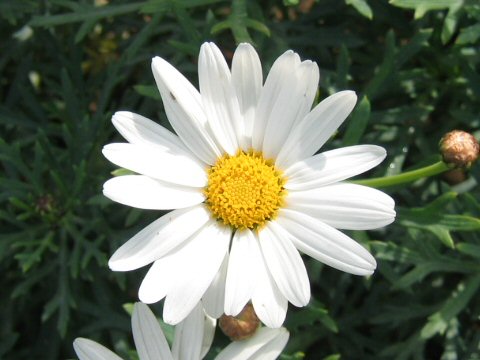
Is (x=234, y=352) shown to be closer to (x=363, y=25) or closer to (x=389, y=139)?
(x=389, y=139)

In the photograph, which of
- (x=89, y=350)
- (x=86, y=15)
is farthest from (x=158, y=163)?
(x=86, y=15)

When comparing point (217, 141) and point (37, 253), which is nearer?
point (217, 141)

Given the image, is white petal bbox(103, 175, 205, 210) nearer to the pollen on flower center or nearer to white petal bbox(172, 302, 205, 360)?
the pollen on flower center

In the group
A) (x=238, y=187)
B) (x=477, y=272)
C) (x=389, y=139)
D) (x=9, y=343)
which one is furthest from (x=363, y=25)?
(x=9, y=343)

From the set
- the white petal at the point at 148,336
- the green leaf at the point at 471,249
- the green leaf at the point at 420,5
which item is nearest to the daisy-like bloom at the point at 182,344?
the white petal at the point at 148,336

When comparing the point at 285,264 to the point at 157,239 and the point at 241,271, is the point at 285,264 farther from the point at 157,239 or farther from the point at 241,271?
the point at 157,239

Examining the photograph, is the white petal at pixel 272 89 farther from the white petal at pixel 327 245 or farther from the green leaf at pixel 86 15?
the green leaf at pixel 86 15
